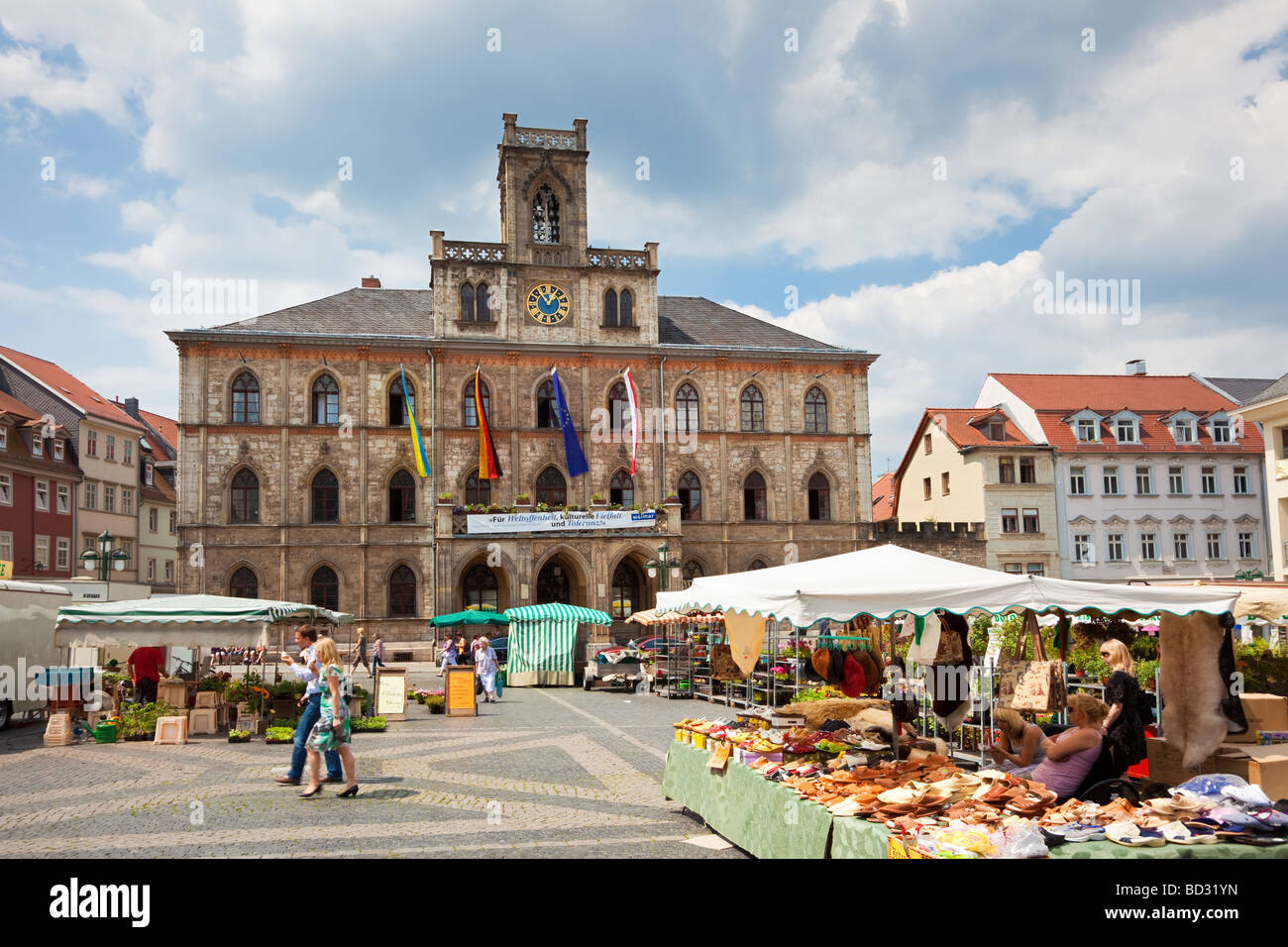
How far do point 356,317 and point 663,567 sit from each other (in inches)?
659

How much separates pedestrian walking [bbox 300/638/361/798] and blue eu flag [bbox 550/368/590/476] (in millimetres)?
27459

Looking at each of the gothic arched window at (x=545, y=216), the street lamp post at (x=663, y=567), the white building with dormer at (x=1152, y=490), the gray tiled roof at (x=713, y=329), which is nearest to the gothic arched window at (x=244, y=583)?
the street lamp post at (x=663, y=567)

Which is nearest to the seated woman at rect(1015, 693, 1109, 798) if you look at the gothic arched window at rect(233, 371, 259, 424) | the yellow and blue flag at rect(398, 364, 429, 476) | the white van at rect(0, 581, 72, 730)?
the white van at rect(0, 581, 72, 730)

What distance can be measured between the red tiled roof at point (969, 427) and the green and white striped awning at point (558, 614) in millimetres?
22324

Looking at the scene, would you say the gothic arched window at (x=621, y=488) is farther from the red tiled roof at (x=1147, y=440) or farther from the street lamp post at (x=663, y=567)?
the red tiled roof at (x=1147, y=440)

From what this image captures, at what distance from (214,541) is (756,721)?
3217 centimetres

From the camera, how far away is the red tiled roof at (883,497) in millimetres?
60812

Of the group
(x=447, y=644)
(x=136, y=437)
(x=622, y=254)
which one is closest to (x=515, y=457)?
(x=622, y=254)

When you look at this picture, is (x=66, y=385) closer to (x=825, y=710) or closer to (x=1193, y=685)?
(x=825, y=710)

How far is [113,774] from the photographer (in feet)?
42.5
